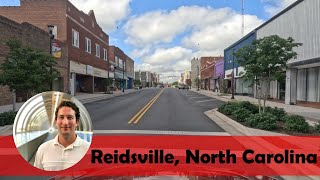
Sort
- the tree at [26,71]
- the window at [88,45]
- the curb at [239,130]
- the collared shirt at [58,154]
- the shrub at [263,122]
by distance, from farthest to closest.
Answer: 1. the window at [88,45]
2. the tree at [26,71]
3. the shrub at [263,122]
4. the curb at [239,130]
5. the collared shirt at [58,154]

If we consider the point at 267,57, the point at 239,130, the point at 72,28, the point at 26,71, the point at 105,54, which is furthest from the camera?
the point at 105,54

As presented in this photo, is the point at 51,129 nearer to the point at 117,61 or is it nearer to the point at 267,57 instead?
the point at 267,57

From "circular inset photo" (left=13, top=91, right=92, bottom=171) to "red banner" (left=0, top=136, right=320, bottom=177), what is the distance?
3334 mm

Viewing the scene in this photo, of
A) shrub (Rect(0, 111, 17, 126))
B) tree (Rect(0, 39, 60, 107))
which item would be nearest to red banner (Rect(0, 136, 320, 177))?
shrub (Rect(0, 111, 17, 126))

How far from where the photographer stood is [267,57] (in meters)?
16.9

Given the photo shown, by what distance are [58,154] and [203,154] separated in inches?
262

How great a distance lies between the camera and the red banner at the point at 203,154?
768 centimetres

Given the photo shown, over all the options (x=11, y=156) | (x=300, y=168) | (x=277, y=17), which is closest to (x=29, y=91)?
(x=11, y=156)

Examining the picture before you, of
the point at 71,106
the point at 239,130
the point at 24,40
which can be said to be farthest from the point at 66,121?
the point at 24,40

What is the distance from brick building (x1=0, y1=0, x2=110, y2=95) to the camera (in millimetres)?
42156

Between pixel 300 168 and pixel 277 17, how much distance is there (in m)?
30.4

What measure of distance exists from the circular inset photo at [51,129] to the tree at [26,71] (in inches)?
558

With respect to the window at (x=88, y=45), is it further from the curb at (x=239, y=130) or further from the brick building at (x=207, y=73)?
the brick building at (x=207, y=73)

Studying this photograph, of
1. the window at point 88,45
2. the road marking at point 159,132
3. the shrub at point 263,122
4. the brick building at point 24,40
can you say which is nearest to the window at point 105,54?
the window at point 88,45
